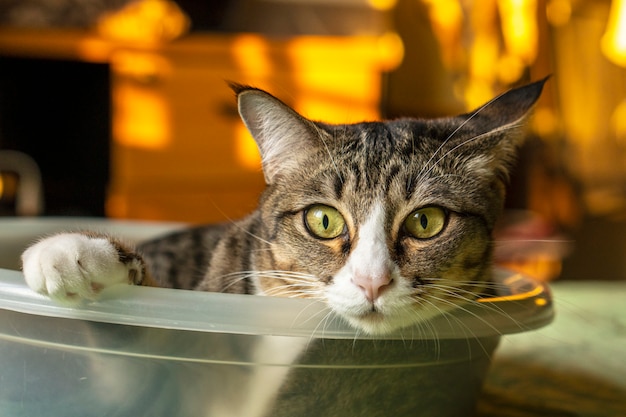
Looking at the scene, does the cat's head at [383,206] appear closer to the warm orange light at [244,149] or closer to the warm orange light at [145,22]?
the warm orange light at [145,22]

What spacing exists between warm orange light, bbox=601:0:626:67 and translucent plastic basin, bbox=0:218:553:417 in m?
3.05

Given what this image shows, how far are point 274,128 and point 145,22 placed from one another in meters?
2.18

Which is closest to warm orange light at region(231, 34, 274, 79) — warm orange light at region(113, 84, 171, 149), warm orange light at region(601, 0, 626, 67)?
warm orange light at region(113, 84, 171, 149)

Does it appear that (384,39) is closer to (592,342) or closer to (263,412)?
(592,342)

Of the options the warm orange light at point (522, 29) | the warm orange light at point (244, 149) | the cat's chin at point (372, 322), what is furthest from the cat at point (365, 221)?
the warm orange light at point (522, 29)

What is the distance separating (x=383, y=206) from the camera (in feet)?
3.28

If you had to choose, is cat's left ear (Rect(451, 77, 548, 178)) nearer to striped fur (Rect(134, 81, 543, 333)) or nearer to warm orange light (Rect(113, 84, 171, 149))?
striped fur (Rect(134, 81, 543, 333))

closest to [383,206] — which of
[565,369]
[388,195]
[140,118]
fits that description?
[388,195]

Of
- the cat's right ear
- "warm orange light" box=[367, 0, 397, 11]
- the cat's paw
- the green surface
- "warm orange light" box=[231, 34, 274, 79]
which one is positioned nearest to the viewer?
the cat's paw

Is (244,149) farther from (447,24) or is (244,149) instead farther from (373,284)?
(373,284)

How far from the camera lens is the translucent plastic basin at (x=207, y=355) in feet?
2.83

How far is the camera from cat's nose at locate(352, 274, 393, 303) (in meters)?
0.91

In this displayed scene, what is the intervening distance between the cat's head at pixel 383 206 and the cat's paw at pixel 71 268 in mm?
263

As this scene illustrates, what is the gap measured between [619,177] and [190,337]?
3.33m
